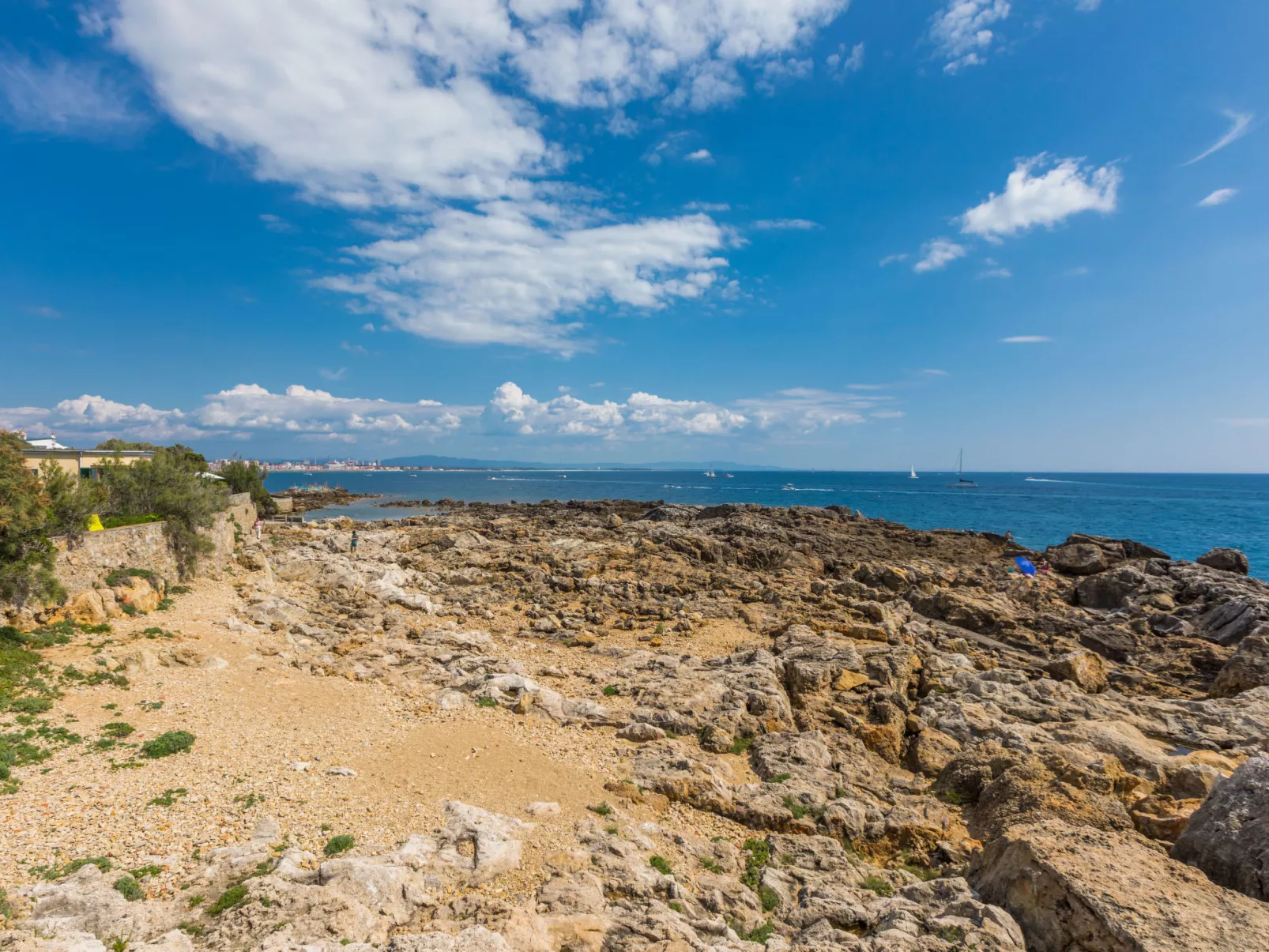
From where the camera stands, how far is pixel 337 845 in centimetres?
841

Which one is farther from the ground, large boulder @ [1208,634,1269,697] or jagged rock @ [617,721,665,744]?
large boulder @ [1208,634,1269,697]

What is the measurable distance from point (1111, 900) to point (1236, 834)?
9.77 feet

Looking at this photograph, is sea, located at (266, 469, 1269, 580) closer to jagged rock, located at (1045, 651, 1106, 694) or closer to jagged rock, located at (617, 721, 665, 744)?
jagged rock, located at (1045, 651, 1106, 694)

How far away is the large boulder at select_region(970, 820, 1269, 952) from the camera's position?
6207 millimetres

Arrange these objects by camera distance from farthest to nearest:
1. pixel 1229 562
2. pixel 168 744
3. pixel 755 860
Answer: pixel 1229 562 → pixel 168 744 → pixel 755 860

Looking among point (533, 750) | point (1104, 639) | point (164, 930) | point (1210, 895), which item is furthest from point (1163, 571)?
point (164, 930)

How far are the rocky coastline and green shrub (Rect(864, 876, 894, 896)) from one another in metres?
0.05

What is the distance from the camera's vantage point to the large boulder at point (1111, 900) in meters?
6.21

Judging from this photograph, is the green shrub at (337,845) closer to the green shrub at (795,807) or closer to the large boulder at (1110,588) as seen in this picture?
the green shrub at (795,807)

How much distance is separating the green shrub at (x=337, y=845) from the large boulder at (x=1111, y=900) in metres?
8.75

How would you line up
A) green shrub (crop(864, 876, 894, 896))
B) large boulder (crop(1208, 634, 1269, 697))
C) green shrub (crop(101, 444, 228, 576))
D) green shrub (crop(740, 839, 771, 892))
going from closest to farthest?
green shrub (crop(864, 876, 894, 896)), green shrub (crop(740, 839, 771, 892)), large boulder (crop(1208, 634, 1269, 697)), green shrub (crop(101, 444, 228, 576))

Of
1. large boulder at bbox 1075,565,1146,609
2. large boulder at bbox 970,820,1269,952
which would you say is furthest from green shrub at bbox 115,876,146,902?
large boulder at bbox 1075,565,1146,609

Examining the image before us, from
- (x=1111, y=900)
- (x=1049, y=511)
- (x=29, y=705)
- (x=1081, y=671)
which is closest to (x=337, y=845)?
(x=29, y=705)

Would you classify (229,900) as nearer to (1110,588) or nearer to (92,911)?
(92,911)
